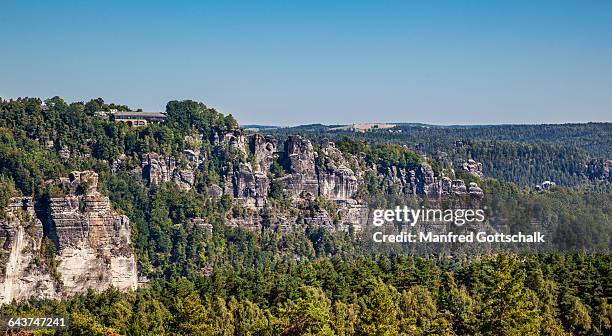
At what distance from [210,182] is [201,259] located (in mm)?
21428

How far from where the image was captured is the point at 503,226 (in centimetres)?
14262

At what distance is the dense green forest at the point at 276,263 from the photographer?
245 ft

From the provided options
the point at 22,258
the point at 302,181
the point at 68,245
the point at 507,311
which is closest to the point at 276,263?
the point at 68,245

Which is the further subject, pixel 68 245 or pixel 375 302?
pixel 68 245

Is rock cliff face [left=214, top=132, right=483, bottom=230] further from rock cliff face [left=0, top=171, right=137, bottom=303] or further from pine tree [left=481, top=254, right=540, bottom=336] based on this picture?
pine tree [left=481, top=254, right=540, bottom=336]

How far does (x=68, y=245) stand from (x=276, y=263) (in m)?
27.8

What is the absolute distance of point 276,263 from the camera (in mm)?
137500

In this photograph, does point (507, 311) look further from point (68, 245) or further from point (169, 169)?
point (169, 169)

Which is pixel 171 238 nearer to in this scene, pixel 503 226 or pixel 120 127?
pixel 120 127

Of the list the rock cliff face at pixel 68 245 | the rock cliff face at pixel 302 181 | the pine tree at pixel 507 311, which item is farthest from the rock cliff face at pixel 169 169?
the pine tree at pixel 507 311

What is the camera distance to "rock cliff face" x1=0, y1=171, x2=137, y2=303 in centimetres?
12369

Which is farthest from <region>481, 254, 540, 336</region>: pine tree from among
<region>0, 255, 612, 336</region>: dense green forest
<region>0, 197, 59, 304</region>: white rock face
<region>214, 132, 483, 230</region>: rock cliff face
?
<region>214, 132, 483, 230</region>: rock cliff face

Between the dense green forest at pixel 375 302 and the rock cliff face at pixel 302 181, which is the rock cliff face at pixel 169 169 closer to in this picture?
the rock cliff face at pixel 302 181

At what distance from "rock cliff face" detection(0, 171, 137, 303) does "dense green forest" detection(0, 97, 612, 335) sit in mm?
2926
